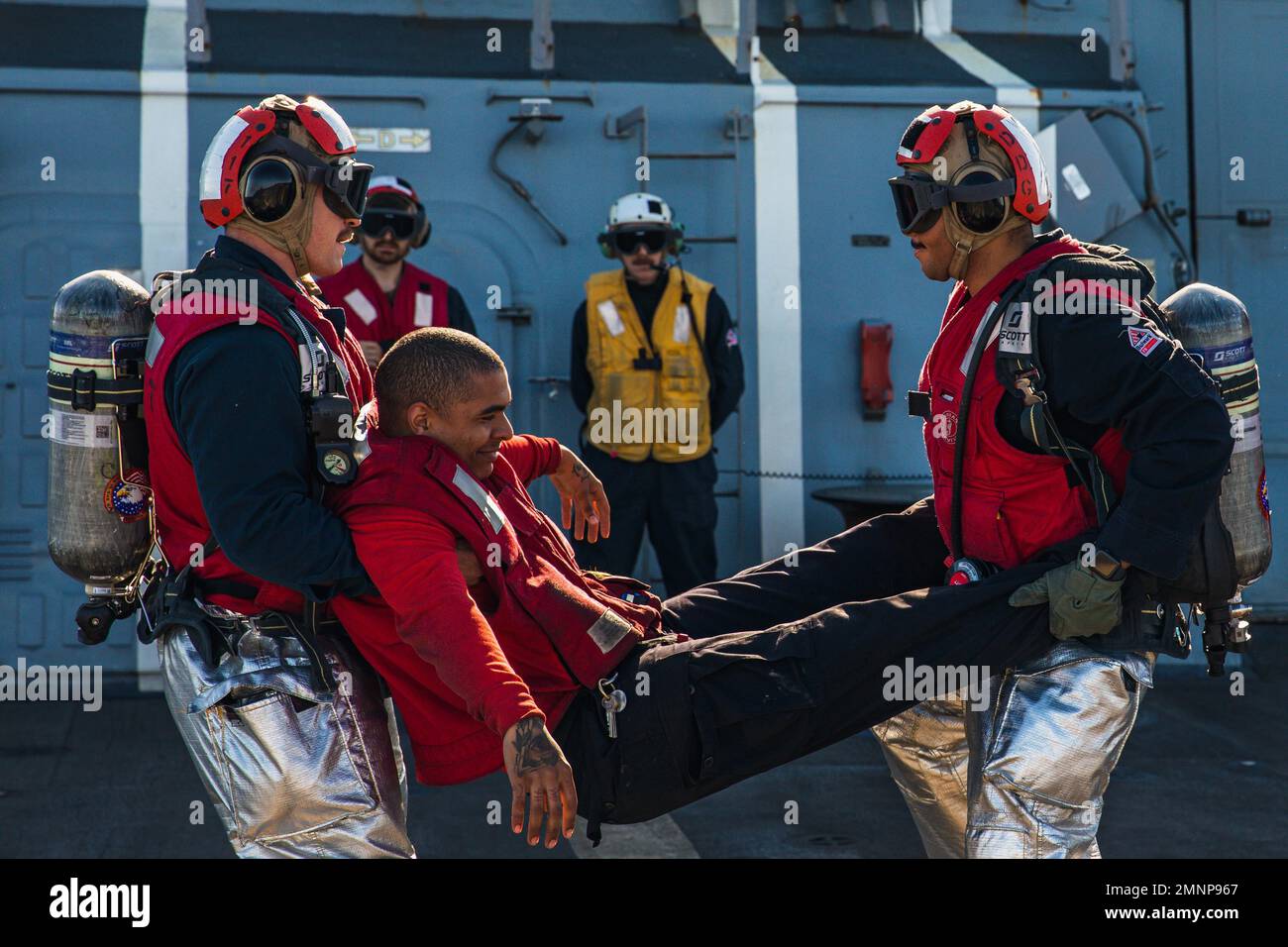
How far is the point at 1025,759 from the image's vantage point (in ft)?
9.94

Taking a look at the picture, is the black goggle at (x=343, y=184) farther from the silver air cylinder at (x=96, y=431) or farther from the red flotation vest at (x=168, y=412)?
the silver air cylinder at (x=96, y=431)

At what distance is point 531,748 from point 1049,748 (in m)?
1.14

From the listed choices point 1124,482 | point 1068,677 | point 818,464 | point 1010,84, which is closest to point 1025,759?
point 1068,677

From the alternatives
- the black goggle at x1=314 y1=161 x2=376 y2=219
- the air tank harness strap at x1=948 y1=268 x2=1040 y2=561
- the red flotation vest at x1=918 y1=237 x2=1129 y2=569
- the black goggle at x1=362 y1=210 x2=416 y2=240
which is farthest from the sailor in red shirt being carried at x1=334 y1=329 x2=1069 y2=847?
the black goggle at x1=362 y1=210 x2=416 y2=240

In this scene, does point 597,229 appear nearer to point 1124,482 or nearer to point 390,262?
point 390,262

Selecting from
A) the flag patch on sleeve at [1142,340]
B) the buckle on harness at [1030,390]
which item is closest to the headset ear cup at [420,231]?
the buckle on harness at [1030,390]

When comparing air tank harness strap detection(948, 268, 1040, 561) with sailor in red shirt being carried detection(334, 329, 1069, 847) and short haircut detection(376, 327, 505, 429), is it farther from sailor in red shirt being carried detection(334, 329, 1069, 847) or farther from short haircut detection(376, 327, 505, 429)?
short haircut detection(376, 327, 505, 429)

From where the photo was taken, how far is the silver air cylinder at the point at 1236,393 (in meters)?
3.26

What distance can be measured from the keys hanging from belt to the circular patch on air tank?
1146 millimetres

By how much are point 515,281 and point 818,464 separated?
2.02 meters

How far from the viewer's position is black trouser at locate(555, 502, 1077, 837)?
9.91 feet

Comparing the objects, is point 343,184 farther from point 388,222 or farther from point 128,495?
point 388,222

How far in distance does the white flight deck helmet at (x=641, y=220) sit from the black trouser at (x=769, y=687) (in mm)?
4348
